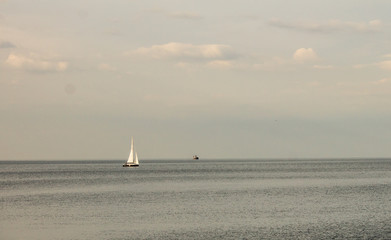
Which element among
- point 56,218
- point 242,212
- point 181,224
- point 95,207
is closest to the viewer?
point 181,224

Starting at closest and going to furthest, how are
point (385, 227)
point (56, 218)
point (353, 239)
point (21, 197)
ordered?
point (353, 239) < point (385, 227) < point (56, 218) < point (21, 197)

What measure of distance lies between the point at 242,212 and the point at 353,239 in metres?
22.6

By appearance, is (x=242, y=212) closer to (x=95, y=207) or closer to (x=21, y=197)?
(x=95, y=207)

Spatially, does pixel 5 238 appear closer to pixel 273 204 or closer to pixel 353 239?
pixel 353 239

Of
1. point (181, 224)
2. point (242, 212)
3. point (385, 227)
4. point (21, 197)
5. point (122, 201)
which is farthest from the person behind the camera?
point (21, 197)

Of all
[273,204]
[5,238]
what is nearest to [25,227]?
[5,238]

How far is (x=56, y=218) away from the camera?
63719 millimetres

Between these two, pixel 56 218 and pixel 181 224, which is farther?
pixel 56 218

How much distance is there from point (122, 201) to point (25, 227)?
30040mm

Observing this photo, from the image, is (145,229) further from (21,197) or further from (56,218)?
(21,197)

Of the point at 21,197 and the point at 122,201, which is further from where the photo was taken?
the point at 21,197

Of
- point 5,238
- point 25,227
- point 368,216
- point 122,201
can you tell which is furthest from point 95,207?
point 368,216

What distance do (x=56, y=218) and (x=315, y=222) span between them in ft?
106

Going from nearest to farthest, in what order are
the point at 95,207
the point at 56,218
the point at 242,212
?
the point at 56,218, the point at 242,212, the point at 95,207
